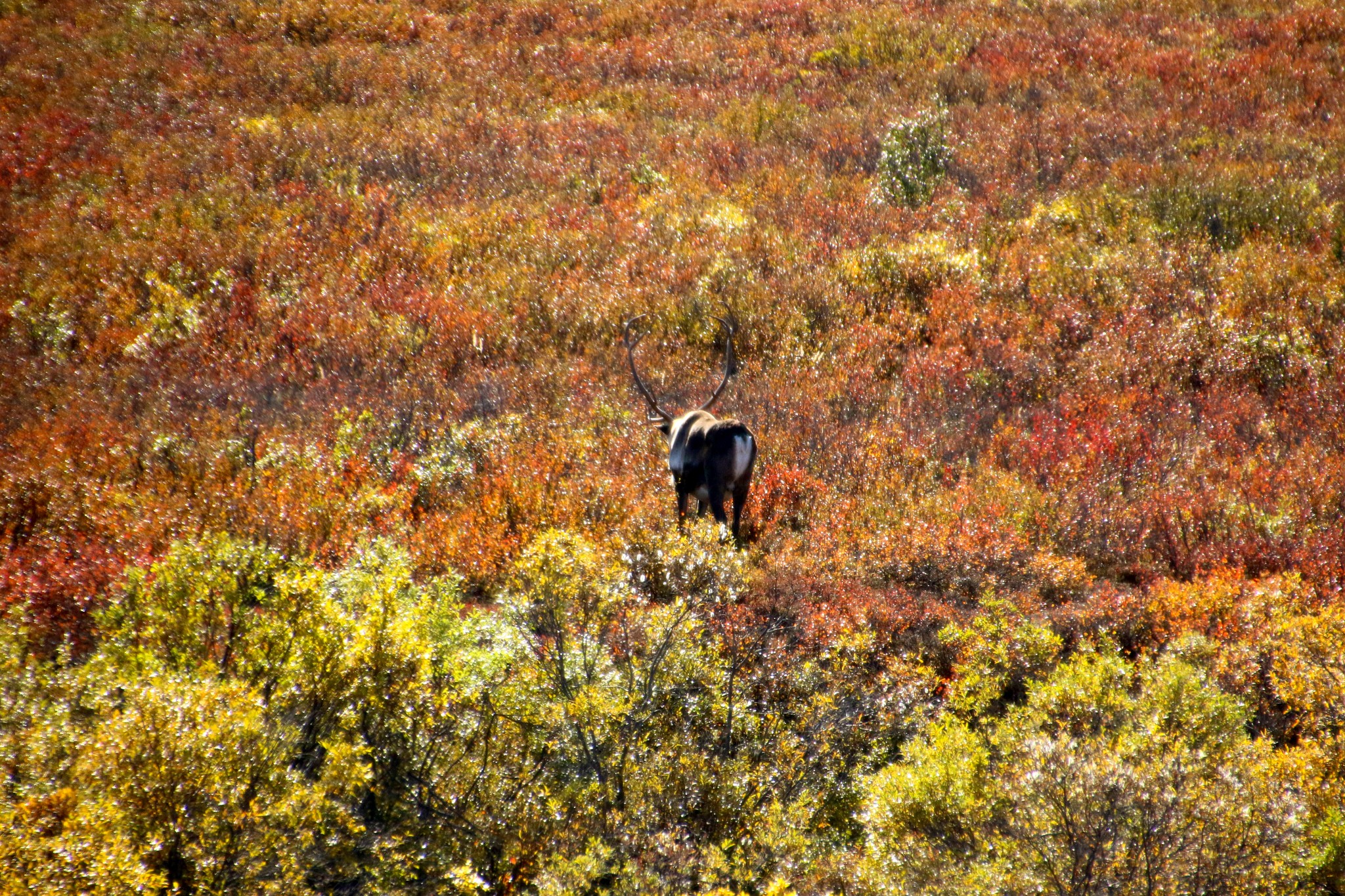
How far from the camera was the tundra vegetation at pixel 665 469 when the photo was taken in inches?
136

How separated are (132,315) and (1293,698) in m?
14.7

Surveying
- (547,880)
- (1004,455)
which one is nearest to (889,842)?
(547,880)

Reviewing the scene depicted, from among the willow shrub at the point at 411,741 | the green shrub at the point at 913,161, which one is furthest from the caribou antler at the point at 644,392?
the green shrub at the point at 913,161

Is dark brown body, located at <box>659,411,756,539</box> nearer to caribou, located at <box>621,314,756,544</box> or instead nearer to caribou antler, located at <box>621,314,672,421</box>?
caribou, located at <box>621,314,756,544</box>

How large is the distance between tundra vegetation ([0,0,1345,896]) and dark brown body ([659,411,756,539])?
526 mm

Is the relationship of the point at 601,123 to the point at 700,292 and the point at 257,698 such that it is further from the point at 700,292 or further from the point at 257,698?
the point at 257,698

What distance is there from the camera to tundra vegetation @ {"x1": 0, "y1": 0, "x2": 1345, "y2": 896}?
11.4 feet

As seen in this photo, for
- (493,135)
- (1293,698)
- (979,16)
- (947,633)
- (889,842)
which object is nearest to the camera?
(889,842)

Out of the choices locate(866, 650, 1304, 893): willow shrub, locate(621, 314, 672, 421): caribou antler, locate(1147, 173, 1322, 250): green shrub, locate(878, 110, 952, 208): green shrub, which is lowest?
locate(866, 650, 1304, 893): willow shrub

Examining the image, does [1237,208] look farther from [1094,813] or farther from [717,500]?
[1094,813]

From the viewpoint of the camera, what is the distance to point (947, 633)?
593 cm

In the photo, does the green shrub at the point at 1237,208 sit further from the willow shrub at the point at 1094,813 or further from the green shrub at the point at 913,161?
the willow shrub at the point at 1094,813

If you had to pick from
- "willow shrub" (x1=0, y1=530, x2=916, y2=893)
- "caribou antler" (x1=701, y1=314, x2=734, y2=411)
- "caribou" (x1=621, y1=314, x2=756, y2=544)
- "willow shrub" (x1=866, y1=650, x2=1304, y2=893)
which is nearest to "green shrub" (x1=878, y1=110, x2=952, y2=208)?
"caribou antler" (x1=701, y1=314, x2=734, y2=411)

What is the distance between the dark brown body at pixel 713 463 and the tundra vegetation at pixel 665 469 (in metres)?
0.53
